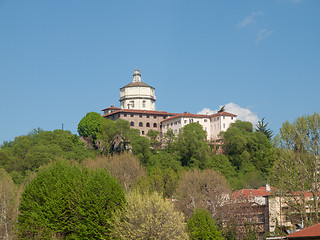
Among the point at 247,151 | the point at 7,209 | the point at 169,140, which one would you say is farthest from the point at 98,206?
the point at 169,140

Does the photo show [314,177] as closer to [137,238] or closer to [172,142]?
[137,238]

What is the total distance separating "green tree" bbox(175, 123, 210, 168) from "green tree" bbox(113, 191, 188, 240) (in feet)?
168

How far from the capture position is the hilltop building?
122 metres

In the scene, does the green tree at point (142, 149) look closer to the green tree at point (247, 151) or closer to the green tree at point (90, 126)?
the green tree at point (247, 151)

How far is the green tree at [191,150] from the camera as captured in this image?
100250 mm

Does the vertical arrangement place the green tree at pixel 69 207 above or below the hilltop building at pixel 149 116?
below

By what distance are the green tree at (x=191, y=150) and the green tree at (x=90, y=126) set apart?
71.2ft

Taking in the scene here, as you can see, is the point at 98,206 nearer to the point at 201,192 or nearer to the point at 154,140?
the point at 201,192

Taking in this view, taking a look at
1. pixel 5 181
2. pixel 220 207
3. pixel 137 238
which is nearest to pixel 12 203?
pixel 5 181

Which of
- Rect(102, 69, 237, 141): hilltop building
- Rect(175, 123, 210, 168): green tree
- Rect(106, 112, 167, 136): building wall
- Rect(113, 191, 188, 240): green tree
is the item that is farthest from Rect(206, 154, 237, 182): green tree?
Rect(113, 191, 188, 240): green tree

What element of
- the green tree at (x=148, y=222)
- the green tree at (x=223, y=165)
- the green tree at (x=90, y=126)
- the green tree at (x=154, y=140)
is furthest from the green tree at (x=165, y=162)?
the green tree at (x=148, y=222)

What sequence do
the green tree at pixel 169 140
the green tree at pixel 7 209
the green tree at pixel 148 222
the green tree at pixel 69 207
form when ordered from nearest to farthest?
the green tree at pixel 148 222 < the green tree at pixel 69 207 < the green tree at pixel 7 209 < the green tree at pixel 169 140

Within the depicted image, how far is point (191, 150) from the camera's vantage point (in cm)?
10200

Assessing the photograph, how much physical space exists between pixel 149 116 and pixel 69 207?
256 ft
